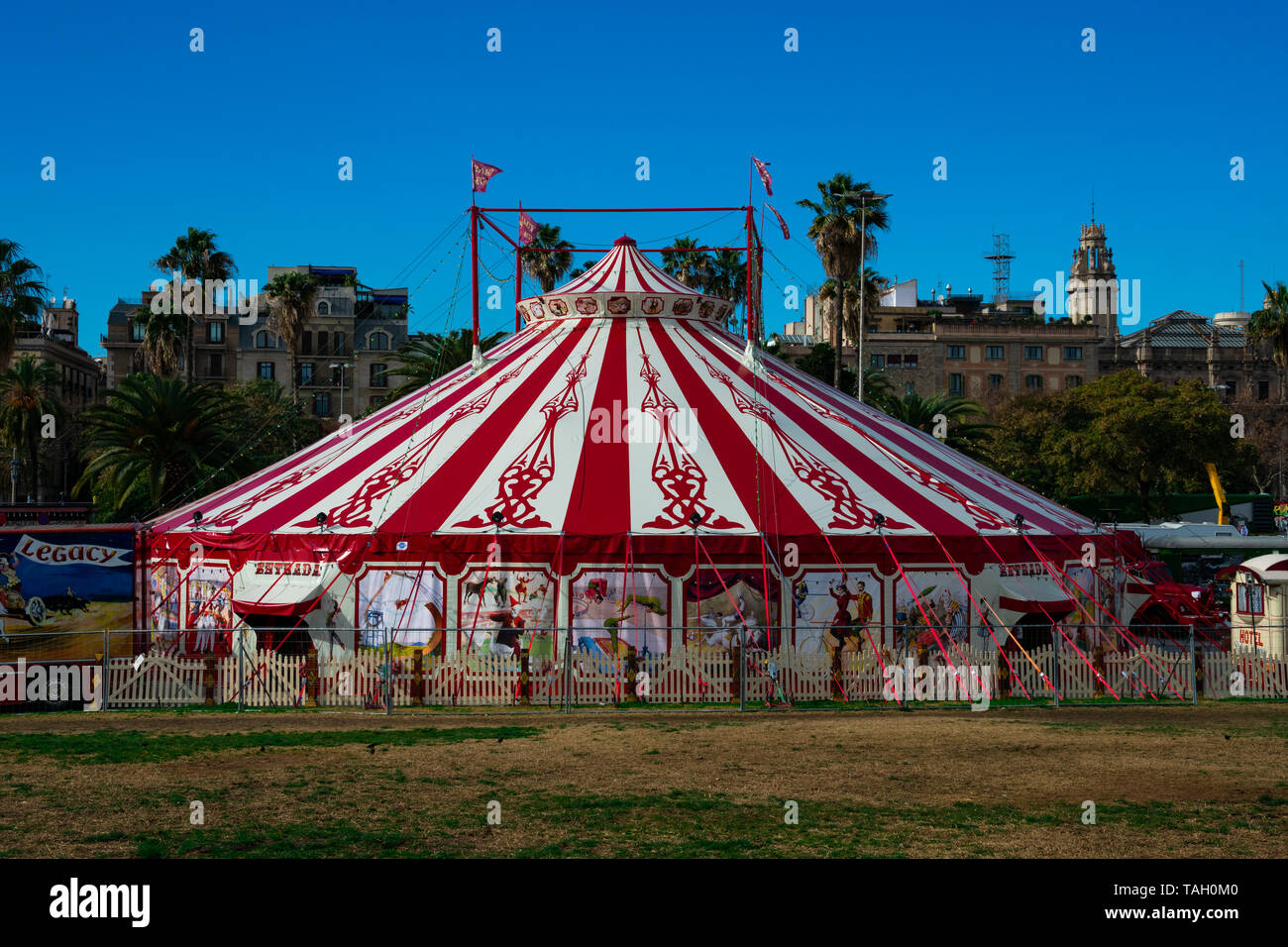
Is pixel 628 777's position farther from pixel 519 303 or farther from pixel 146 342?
pixel 146 342

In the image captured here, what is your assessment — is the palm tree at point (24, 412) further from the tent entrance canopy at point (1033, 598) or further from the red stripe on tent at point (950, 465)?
the tent entrance canopy at point (1033, 598)

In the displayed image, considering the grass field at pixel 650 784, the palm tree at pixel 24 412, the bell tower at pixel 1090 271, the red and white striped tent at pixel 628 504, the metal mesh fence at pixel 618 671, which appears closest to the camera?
the grass field at pixel 650 784

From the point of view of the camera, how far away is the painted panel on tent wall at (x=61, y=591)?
19.5 metres

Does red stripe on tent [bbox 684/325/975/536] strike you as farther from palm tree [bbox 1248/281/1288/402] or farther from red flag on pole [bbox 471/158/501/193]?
palm tree [bbox 1248/281/1288/402]

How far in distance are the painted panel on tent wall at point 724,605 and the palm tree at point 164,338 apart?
4512cm

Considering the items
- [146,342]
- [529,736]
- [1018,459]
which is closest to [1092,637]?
[529,736]

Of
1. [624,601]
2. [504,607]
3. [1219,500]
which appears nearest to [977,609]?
[624,601]

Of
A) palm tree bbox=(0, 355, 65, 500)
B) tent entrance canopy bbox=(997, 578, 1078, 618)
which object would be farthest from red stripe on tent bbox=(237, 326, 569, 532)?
palm tree bbox=(0, 355, 65, 500)

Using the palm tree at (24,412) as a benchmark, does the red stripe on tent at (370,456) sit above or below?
below

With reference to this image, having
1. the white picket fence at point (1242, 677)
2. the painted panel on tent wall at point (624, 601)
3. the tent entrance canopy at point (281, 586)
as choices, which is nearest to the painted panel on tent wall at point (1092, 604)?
the white picket fence at point (1242, 677)

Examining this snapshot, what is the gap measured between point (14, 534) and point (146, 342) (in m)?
42.1

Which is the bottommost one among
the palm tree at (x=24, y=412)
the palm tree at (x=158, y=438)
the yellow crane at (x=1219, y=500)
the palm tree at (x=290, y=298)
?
the yellow crane at (x=1219, y=500)

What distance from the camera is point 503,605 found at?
20266mm

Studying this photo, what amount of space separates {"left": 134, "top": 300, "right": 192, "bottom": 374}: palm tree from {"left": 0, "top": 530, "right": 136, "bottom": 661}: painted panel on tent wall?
134 ft
